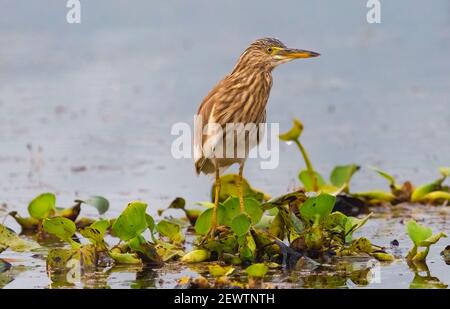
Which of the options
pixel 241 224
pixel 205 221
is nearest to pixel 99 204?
pixel 205 221

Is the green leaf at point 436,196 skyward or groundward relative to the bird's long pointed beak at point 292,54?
groundward

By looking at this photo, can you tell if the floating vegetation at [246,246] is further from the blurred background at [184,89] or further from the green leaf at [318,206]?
the blurred background at [184,89]

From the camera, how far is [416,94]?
14398 mm

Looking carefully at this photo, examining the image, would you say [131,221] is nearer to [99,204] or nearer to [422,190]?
[99,204]

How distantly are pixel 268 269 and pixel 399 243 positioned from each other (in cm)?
133

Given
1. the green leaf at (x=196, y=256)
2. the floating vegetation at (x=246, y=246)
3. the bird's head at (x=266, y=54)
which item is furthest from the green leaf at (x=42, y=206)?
the bird's head at (x=266, y=54)

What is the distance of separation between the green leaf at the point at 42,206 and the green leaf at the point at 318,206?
83.7 inches

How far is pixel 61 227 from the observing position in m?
8.13

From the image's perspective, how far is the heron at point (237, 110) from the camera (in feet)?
28.2

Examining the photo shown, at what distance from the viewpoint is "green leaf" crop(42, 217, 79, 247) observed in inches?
318

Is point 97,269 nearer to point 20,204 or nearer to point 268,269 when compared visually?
point 268,269

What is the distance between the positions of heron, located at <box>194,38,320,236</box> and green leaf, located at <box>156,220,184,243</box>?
38cm

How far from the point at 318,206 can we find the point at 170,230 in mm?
1216
